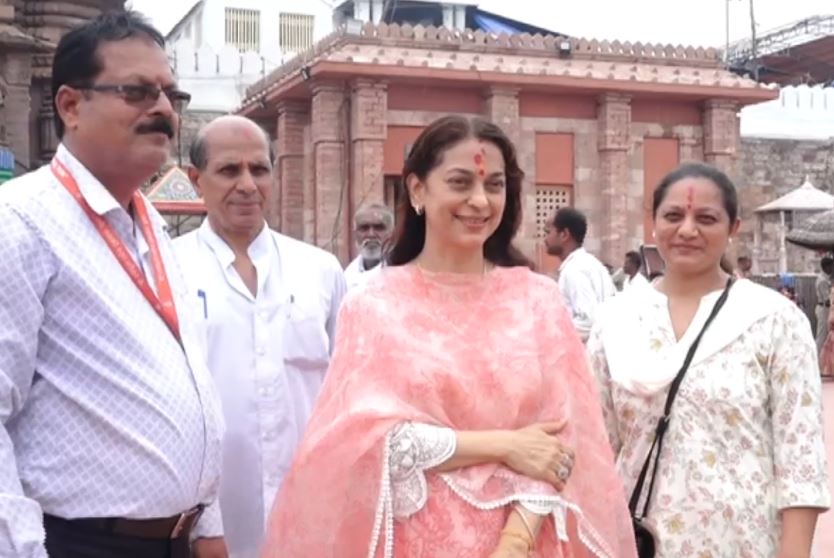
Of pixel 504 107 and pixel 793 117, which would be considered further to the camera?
pixel 793 117

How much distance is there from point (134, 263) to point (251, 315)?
0.94 m

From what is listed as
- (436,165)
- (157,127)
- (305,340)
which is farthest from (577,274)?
(157,127)

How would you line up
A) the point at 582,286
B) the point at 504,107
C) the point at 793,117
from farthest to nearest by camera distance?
the point at 793,117
the point at 504,107
the point at 582,286

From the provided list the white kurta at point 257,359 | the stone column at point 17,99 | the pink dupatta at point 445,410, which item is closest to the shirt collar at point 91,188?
the pink dupatta at point 445,410

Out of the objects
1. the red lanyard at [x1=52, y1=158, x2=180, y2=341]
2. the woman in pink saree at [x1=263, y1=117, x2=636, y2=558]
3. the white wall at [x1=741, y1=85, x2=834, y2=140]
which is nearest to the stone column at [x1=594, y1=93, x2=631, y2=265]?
the white wall at [x1=741, y1=85, x2=834, y2=140]

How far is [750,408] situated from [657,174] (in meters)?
15.2

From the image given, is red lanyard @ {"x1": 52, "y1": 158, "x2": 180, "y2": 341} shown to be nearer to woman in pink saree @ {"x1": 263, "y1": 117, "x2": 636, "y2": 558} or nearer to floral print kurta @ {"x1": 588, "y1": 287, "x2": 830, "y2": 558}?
woman in pink saree @ {"x1": 263, "y1": 117, "x2": 636, "y2": 558}

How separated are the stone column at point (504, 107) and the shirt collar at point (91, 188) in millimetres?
13724

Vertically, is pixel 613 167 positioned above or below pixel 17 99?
above

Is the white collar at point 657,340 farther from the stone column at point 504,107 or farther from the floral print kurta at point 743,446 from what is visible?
the stone column at point 504,107

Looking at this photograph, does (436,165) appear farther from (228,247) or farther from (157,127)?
(228,247)

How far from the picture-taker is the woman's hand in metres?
2.17

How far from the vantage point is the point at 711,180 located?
269 centimetres

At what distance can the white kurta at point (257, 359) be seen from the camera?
9.71 feet
